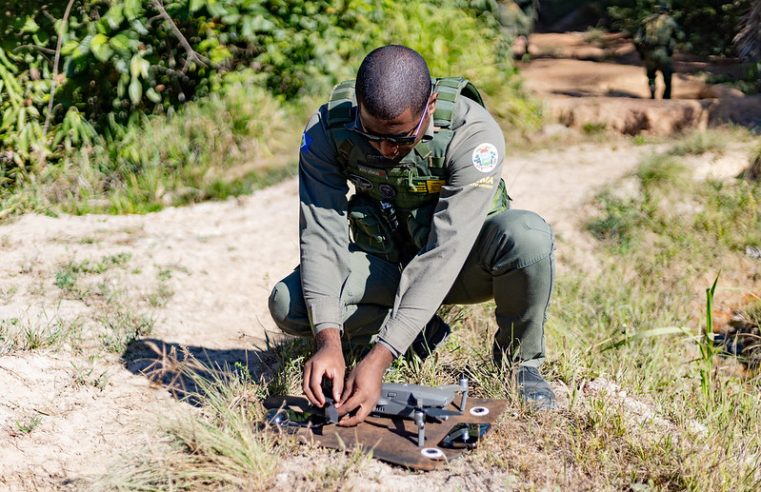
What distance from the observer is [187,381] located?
10.5 feet

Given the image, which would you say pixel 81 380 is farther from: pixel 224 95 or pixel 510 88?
pixel 510 88

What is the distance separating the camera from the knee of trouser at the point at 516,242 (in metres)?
2.67

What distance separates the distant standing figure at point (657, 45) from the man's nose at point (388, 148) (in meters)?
6.97

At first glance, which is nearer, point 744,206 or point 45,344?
point 45,344

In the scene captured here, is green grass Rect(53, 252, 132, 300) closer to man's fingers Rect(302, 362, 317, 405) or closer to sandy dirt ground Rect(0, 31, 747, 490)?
sandy dirt ground Rect(0, 31, 747, 490)

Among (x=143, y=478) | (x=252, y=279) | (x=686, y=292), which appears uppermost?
(x=143, y=478)

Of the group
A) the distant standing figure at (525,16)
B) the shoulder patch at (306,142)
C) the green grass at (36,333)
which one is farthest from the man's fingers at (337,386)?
the distant standing figure at (525,16)

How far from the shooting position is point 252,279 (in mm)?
4402

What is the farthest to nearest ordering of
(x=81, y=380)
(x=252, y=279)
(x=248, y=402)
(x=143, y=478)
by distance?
(x=252, y=279) < (x=81, y=380) < (x=248, y=402) < (x=143, y=478)

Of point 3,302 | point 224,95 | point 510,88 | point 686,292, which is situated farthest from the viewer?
point 510,88

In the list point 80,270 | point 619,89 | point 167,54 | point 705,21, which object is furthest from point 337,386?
point 705,21

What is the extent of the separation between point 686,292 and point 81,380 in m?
3.28

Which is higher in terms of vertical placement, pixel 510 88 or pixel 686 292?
pixel 510 88

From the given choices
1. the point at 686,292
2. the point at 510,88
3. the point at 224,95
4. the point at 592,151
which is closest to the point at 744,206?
the point at 686,292
